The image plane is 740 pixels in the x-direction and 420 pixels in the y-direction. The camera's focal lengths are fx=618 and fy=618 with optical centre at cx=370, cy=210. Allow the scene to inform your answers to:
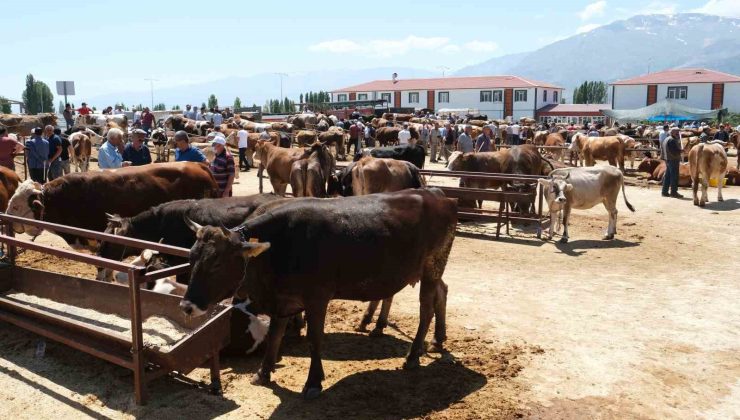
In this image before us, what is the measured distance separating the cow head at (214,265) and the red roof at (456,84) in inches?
2920

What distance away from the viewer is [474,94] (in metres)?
77.1

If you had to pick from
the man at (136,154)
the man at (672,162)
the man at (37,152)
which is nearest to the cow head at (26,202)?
the man at (136,154)

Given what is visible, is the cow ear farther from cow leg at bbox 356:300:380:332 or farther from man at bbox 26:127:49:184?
man at bbox 26:127:49:184

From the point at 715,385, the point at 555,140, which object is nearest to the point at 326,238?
the point at 715,385

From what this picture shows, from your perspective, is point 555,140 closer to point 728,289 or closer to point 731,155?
point 731,155

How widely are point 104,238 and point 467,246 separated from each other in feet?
24.5

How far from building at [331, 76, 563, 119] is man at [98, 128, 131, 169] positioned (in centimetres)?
6304

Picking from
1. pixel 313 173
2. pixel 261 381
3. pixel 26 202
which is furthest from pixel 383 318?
pixel 313 173

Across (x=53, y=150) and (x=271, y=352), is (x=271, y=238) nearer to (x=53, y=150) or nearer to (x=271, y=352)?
(x=271, y=352)

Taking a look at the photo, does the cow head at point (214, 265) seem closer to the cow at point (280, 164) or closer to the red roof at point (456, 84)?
the cow at point (280, 164)

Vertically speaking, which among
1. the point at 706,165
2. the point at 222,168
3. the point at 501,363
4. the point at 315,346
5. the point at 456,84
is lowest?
the point at 501,363

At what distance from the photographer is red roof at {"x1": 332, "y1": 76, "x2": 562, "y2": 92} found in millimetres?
76688

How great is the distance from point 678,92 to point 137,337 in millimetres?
80511

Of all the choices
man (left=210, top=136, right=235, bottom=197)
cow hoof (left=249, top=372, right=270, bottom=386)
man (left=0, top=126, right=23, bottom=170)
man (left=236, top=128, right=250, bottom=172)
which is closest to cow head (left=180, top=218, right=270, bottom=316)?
cow hoof (left=249, top=372, right=270, bottom=386)
